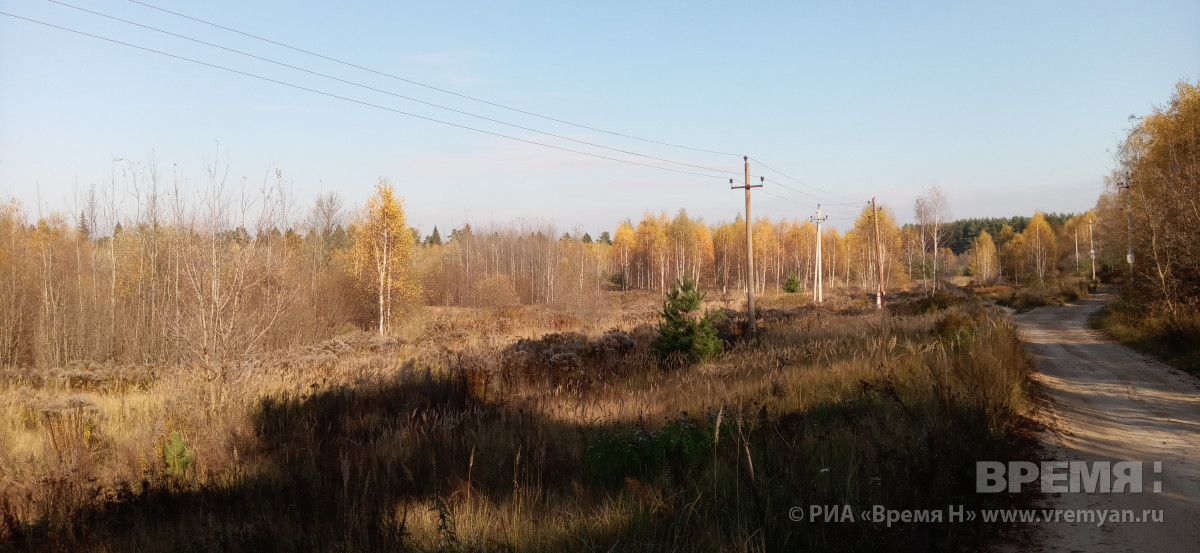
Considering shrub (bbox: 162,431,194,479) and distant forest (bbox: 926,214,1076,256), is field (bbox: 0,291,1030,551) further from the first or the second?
distant forest (bbox: 926,214,1076,256)

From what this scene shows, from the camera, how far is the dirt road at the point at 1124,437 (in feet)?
15.1

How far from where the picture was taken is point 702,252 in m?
93.6

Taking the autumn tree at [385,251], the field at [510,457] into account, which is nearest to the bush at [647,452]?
the field at [510,457]

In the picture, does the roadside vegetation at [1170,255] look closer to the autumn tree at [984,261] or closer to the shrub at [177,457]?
the shrub at [177,457]

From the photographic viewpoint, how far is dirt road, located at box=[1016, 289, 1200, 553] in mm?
4594

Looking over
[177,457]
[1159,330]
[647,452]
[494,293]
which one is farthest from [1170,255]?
[494,293]

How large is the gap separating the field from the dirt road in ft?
2.02

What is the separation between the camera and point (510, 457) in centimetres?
642

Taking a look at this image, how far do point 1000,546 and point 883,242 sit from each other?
257 ft

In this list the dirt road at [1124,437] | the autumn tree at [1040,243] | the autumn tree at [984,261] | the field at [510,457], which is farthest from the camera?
the autumn tree at [984,261]

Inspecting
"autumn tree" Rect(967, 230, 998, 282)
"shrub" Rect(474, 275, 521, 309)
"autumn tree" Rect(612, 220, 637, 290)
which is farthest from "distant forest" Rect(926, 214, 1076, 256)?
"shrub" Rect(474, 275, 521, 309)

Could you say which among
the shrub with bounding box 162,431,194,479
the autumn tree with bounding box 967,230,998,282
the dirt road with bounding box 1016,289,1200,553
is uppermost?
the autumn tree with bounding box 967,230,998,282

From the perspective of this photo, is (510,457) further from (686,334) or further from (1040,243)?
(1040,243)

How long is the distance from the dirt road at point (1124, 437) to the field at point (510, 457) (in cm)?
62
